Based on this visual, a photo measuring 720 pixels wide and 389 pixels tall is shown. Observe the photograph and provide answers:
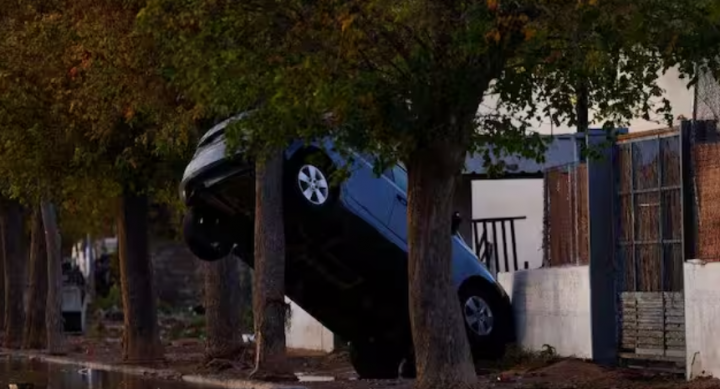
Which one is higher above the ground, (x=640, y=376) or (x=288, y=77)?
(x=288, y=77)

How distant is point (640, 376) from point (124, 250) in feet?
37.7

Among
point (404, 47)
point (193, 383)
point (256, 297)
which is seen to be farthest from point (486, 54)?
point (193, 383)

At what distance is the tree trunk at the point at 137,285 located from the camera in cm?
2762

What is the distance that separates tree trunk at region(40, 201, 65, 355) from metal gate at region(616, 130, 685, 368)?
14.5 m

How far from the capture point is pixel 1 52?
82.5ft

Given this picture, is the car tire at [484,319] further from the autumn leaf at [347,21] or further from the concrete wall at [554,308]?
the autumn leaf at [347,21]

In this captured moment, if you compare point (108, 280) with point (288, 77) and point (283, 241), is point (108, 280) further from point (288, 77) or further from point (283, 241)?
point (288, 77)

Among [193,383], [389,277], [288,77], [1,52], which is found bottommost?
[193,383]

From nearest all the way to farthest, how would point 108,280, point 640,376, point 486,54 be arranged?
point 486,54
point 640,376
point 108,280

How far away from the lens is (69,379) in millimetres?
24219

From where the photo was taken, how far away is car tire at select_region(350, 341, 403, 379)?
22328 mm

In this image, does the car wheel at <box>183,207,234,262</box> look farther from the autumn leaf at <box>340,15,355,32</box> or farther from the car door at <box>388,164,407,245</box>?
the autumn leaf at <box>340,15,355,32</box>

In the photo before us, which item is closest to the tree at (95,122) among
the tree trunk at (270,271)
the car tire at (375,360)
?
the tree trunk at (270,271)

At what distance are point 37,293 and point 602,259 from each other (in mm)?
17635
